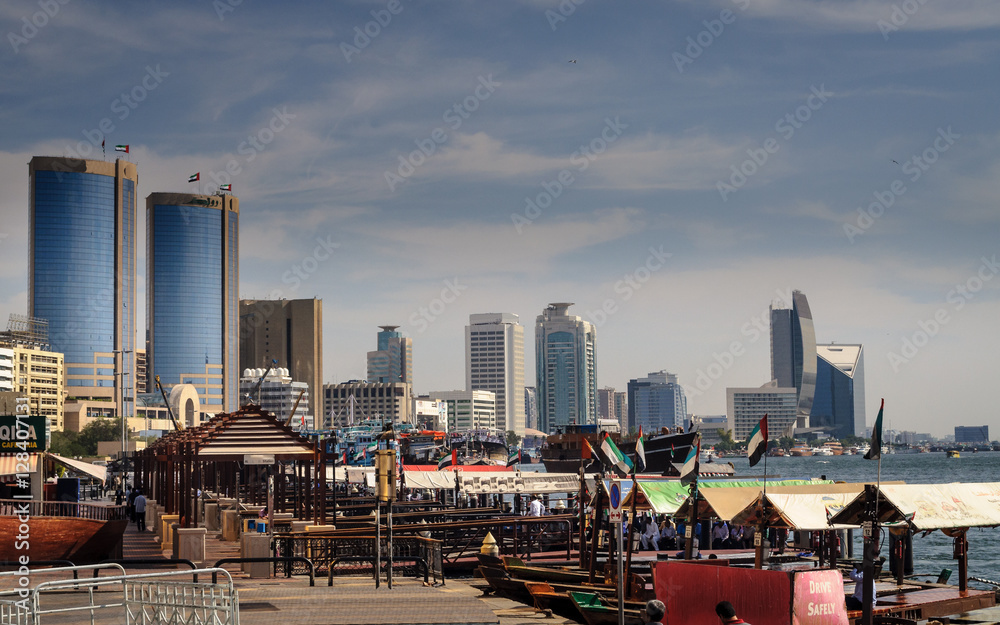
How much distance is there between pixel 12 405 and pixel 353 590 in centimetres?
4185

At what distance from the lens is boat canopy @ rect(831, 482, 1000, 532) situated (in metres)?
22.0

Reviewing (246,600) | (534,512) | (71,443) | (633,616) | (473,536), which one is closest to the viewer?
(246,600)

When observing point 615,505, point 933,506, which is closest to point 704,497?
point 933,506

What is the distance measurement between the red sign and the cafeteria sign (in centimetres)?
2680

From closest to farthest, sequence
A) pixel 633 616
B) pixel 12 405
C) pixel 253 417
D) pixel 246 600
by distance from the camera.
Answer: pixel 246 600, pixel 633 616, pixel 253 417, pixel 12 405

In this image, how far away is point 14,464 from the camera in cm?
3644

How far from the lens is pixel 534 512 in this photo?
4581 cm

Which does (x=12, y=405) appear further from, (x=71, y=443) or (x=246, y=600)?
(x=71, y=443)

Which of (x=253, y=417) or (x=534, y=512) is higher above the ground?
(x=253, y=417)

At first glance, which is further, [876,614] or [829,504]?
[829,504]

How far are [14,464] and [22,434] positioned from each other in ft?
5.06

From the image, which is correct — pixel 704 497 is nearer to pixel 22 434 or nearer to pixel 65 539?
pixel 65 539

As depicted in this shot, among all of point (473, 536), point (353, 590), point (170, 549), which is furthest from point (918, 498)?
point (170, 549)

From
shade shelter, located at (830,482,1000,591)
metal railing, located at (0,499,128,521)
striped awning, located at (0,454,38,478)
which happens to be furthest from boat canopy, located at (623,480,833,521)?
striped awning, located at (0,454,38,478)
